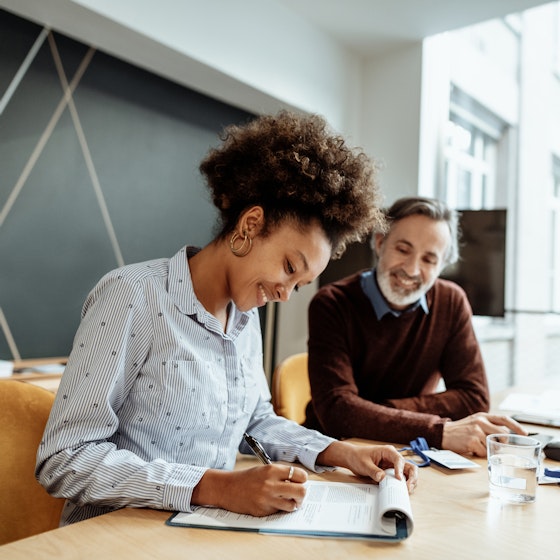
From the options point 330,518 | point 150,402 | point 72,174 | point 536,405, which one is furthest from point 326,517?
point 72,174

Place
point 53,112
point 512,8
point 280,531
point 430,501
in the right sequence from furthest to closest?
point 512,8
point 53,112
point 430,501
point 280,531

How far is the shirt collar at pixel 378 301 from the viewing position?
1.83 m

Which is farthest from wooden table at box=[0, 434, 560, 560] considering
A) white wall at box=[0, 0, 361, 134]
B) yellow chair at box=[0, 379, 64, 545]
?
white wall at box=[0, 0, 361, 134]

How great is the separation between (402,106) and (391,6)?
0.65 meters

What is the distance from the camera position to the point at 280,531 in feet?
2.58

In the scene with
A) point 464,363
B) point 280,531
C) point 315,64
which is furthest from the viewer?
point 315,64

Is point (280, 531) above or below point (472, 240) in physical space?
below

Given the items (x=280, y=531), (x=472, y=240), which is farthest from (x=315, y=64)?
(x=280, y=531)

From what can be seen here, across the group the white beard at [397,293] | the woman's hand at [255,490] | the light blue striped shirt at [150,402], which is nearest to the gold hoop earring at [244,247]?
the light blue striped shirt at [150,402]

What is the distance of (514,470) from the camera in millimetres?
995

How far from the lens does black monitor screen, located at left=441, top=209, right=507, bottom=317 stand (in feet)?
9.79

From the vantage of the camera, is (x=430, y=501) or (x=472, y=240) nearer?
(x=430, y=501)

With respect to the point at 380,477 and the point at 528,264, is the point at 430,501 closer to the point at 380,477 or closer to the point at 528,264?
the point at 380,477

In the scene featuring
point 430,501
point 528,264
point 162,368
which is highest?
point 528,264
